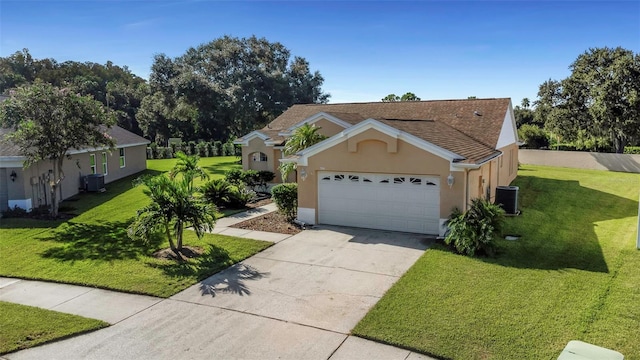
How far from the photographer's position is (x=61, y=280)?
1039cm

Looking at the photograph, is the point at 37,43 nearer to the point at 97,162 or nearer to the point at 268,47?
the point at 97,162

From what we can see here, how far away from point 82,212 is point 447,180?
15240 mm

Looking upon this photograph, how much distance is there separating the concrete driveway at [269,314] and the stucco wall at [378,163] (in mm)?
2593

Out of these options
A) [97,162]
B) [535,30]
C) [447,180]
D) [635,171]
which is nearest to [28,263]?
[447,180]

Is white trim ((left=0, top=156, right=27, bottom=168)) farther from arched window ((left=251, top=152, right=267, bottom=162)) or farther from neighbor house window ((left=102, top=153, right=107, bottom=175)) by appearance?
arched window ((left=251, top=152, right=267, bottom=162))

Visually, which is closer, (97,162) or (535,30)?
(535,30)

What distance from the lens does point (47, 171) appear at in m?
19.5

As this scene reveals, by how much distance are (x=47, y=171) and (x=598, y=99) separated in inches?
1319

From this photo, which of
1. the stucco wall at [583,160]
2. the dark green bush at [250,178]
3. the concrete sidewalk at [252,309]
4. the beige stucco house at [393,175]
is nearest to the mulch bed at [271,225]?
the beige stucco house at [393,175]

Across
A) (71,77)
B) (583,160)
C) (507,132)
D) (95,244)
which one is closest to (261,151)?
(95,244)

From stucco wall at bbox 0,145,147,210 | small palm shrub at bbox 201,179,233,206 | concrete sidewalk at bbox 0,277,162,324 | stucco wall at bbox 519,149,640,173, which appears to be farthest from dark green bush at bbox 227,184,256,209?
stucco wall at bbox 519,149,640,173

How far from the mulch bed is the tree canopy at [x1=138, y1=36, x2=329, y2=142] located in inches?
978

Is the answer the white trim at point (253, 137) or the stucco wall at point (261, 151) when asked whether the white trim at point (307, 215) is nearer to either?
the stucco wall at point (261, 151)

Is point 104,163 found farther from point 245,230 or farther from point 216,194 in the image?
point 245,230
